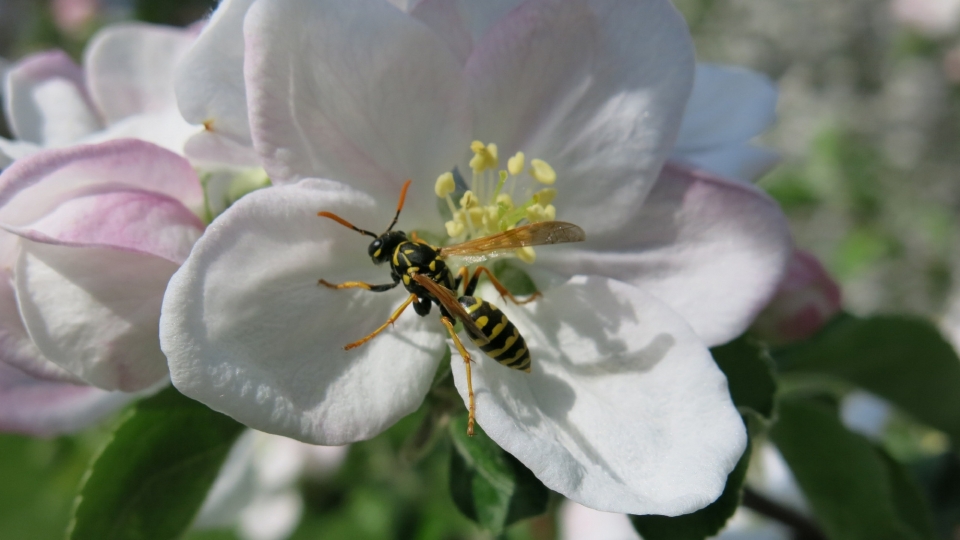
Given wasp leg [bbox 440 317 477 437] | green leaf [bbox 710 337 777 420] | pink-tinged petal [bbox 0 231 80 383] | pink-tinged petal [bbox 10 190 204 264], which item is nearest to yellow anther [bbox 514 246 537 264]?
wasp leg [bbox 440 317 477 437]

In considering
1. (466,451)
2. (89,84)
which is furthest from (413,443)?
(89,84)

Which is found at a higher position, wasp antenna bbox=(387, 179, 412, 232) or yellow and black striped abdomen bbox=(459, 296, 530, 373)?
wasp antenna bbox=(387, 179, 412, 232)

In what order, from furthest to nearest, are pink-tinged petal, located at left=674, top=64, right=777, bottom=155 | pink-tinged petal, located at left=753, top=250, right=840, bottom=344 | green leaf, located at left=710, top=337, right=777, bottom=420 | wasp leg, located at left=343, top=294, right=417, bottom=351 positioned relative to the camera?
pink-tinged petal, located at left=753, top=250, right=840, bottom=344
pink-tinged petal, located at left=674, top=64, right=777, bottom=155
green leaf, located at left=710, top=337, right=777, bottom=420
wasp leg, located at left=343, top=294, right=417, bottom=351

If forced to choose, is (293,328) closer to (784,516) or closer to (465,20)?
(465,20)

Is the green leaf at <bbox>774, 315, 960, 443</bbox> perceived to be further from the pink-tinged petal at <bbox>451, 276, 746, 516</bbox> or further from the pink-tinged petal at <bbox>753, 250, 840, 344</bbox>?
the pink-tinged petal at <bbox>451, 276, 746, 516</bbox>

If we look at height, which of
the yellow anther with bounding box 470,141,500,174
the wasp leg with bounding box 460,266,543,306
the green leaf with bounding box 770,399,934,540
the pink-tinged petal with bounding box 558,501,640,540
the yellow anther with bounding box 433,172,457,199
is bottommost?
the pink-tinged petal with bounding box 558,501,640,540

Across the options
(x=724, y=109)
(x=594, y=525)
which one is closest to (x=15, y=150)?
(x=724, y=109)
